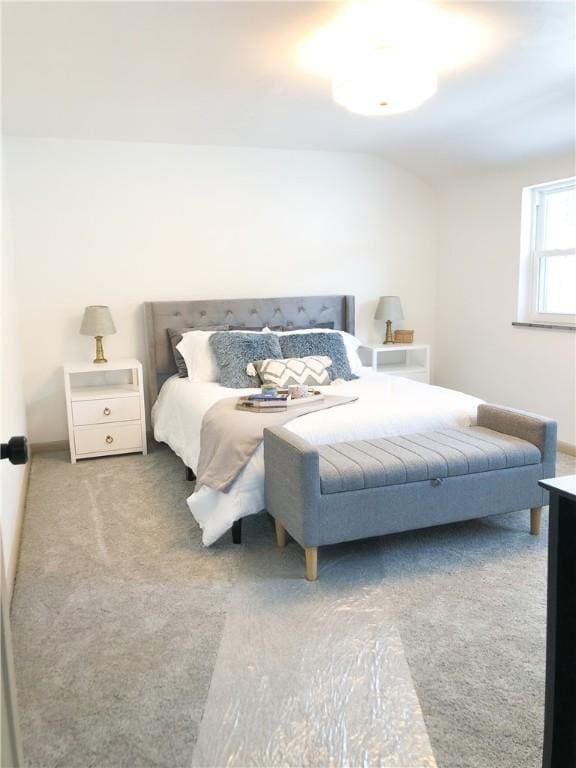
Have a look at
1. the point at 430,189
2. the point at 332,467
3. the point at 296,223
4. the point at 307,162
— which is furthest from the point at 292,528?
the point at 430,189

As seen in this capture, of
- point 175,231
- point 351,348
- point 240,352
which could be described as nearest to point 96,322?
point 175,231

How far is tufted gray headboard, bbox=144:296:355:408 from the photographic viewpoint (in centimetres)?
441

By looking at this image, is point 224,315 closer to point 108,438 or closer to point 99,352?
point 99,352

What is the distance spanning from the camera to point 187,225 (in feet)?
14.8

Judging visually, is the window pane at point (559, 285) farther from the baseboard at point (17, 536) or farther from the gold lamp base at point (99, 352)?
the baseboard at point (17, 536)

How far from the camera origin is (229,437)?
2766 mm

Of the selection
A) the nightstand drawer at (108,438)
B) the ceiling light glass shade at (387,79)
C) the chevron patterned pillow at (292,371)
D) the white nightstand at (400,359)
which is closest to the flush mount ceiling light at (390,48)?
the ceiling light glass shade at (387,79)

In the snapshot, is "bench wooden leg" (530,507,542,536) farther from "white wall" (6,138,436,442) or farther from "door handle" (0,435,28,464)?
"white wall" (6,138,436,442)

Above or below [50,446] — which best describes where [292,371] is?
above

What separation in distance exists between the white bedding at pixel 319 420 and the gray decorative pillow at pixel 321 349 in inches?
4.9

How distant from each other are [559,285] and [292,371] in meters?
2.09

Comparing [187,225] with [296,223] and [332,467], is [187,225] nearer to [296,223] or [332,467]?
[296,223]

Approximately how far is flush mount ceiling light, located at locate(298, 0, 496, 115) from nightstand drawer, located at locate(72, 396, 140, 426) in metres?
2.44

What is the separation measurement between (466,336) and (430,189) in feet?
4.42
